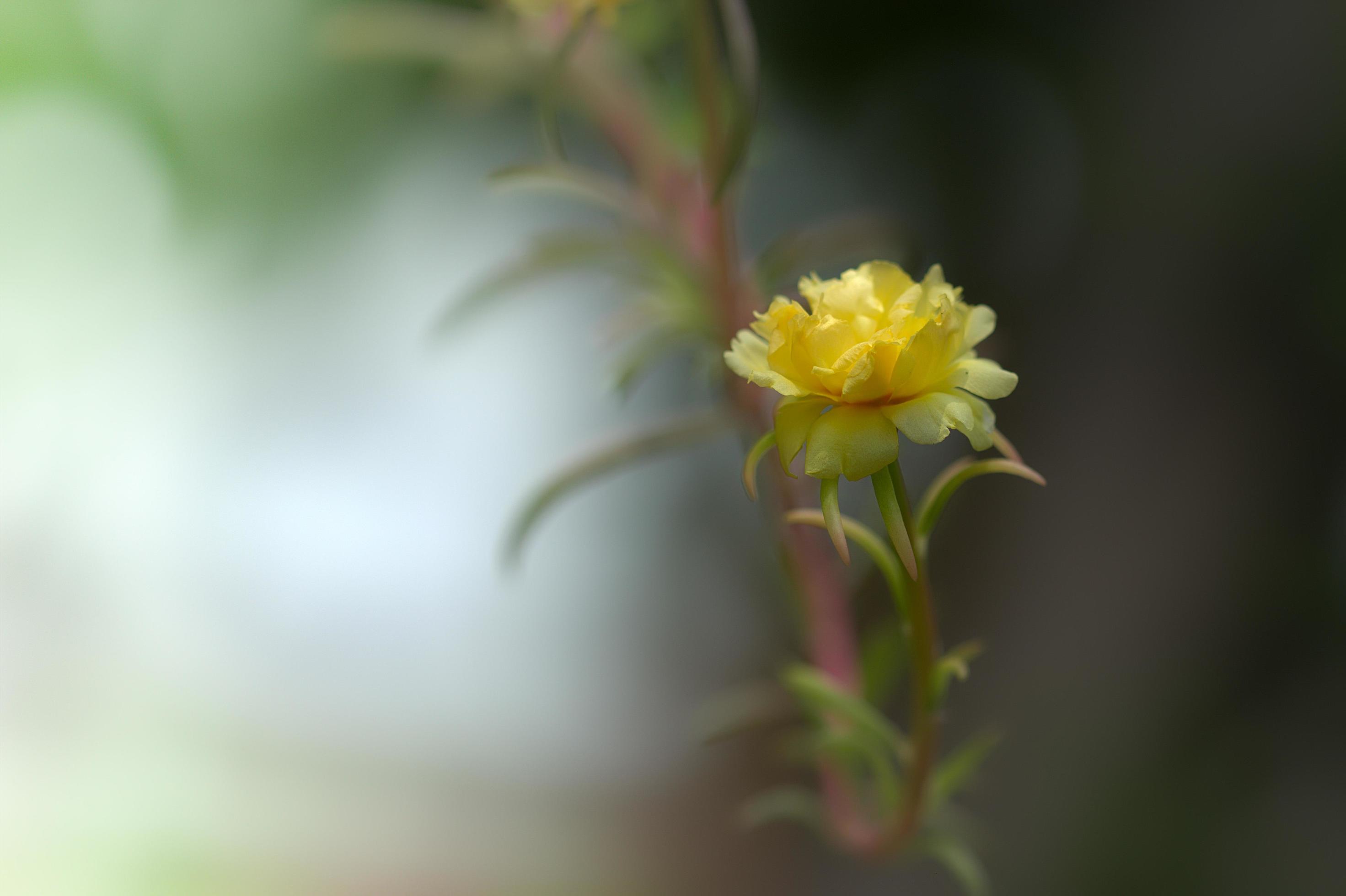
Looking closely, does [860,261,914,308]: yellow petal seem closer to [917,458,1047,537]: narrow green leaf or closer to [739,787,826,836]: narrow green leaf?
[917,458,1047,537]: narrow green leaf

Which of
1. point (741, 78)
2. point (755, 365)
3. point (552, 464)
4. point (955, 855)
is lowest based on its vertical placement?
point (955, 855)

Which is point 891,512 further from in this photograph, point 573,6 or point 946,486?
point 573,6

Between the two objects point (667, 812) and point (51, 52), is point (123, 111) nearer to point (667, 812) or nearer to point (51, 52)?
point (51, 52)

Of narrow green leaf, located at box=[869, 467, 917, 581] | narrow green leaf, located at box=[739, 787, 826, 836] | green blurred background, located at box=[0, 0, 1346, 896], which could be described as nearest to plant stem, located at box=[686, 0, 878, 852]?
narrow green leaf, located at box=[739, 787, 826, 836]

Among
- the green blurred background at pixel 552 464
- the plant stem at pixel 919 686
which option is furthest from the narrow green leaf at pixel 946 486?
the green blurred background at pixel 552 464

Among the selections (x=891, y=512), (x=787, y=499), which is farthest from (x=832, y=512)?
(x=787, y=499)

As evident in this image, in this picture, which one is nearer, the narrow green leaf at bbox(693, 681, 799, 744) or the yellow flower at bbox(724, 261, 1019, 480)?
the yellow flower at bbox(724, 261, 1019, 480)
